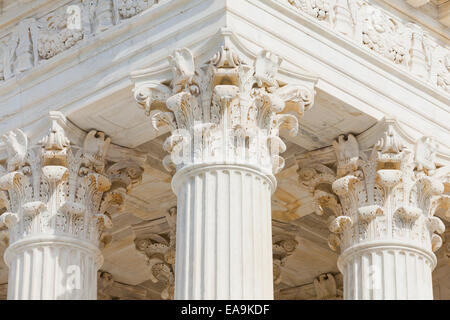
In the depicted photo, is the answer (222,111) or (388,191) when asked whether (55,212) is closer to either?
(222,111)

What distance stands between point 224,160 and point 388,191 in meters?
5.04

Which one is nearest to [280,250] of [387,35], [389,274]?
[389,274]

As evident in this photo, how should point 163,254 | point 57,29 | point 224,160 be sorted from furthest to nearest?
point 163,254, point 57,29, point 224,160

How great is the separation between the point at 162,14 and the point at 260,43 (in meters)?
2.27

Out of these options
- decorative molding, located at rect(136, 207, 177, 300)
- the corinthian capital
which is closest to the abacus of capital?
the corinthian capital

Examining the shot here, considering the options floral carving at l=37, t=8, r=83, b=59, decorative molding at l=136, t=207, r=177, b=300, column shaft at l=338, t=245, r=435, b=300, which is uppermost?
floral carving at l=37, t=8, r=83, b=59

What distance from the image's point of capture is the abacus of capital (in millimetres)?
35438

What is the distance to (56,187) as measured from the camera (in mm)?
38531

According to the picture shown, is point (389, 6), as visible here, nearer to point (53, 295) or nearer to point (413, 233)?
point (413, 233)

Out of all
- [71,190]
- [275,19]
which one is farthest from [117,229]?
[275,19]

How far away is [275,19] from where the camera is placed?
37.6 meters

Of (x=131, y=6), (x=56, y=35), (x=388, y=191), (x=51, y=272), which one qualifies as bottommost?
(x=51, y=272)

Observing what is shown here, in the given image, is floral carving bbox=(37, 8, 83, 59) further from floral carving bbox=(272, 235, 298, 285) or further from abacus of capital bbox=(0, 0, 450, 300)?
floral carving bbox=(272, 235, 298, 285)

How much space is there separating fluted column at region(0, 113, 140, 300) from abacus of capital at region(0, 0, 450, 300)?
1.6 inches
